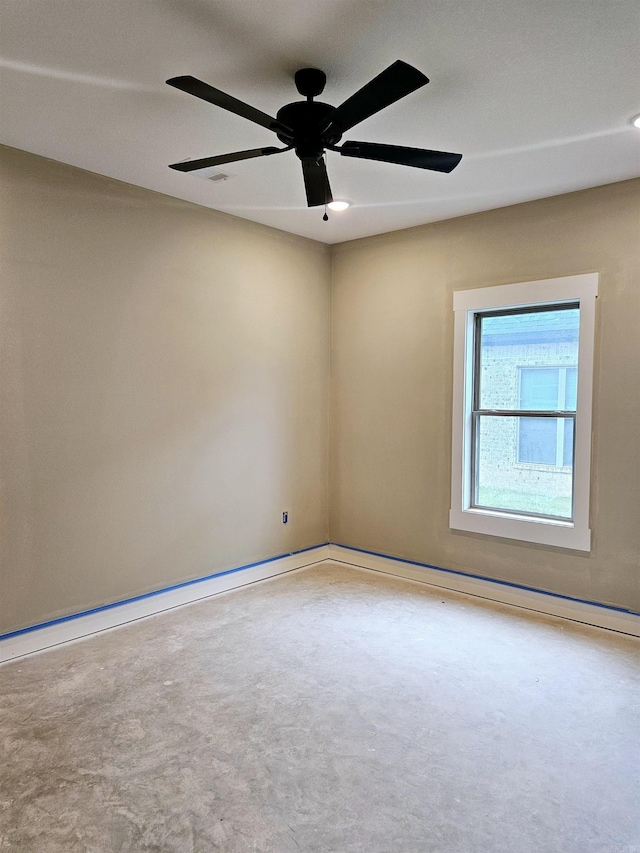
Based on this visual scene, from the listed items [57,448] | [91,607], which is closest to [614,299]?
[57,448]

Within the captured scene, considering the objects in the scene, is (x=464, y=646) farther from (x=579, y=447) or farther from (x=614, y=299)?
(x=614, y=299)

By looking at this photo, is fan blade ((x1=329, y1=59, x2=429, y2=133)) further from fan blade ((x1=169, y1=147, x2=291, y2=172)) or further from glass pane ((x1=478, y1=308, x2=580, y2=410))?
glass pane ((x1=478, y1=308, x2=580, y2=410))

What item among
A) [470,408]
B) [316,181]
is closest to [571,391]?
[470,408]

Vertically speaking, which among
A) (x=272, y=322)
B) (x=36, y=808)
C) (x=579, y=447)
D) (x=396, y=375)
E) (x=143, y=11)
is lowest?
(x=36, y=808)

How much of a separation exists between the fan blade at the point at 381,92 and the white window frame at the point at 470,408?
2.12 meters

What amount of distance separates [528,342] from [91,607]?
3312 millimetres

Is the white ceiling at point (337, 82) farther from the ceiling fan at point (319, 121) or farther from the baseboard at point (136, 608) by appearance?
the baseboard at point (136, 608)

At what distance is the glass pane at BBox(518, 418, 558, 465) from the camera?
392 centimetres

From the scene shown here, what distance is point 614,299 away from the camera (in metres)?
3.57

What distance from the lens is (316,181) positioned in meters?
2.64

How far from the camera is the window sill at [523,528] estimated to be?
3742 mm

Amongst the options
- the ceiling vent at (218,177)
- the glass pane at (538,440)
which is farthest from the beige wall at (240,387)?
the ceiling vent at (218,177)

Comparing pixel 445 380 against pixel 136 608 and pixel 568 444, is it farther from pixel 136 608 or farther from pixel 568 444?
pixel 136 608

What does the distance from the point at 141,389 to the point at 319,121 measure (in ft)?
6.73
